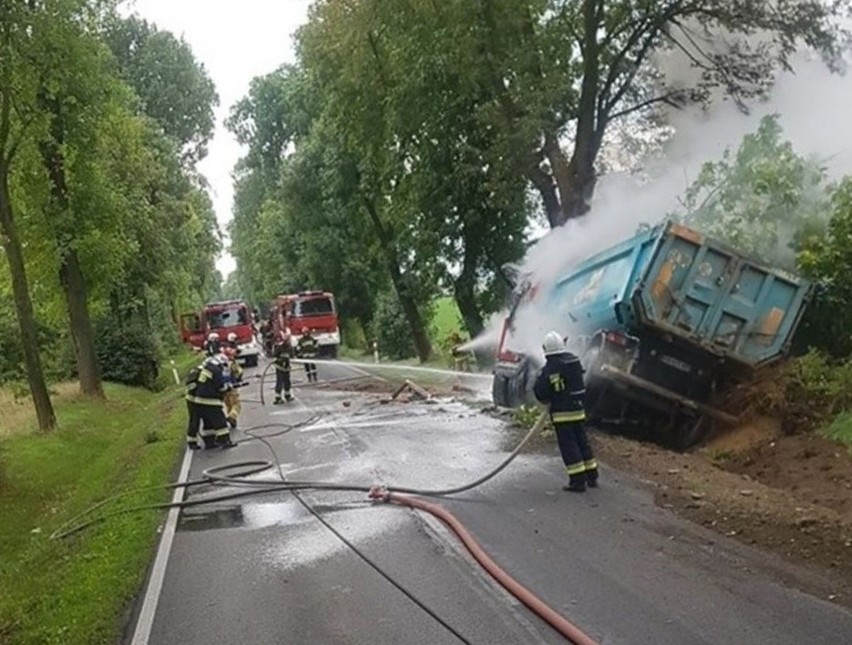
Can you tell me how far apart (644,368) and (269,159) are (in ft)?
166

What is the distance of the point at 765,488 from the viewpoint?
9.12 m

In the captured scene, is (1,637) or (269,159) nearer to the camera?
(1,637)

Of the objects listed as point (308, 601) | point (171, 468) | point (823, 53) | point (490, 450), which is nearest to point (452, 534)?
point (308, 601)

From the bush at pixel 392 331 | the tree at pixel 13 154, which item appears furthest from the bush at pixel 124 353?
the tree at pixel 13 154

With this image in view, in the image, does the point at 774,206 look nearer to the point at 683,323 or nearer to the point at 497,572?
the point at 683,323

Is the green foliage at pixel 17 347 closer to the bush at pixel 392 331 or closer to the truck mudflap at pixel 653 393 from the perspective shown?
the bush at pixel 392 331

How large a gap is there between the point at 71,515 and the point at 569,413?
251 inches

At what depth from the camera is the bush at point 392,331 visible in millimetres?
39531

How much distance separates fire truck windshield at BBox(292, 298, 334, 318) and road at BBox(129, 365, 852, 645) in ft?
88.9

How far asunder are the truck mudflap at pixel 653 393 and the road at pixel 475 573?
1604 millimetres

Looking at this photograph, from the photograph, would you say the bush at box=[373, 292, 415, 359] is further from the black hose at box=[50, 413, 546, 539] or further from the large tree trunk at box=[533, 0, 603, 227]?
the black hose at box=[50, 413, 546, 539]

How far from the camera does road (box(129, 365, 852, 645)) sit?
5.66 m

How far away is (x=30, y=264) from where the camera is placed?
2438 cm

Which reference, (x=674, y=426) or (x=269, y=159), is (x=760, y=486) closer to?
(x=674, y=426)
